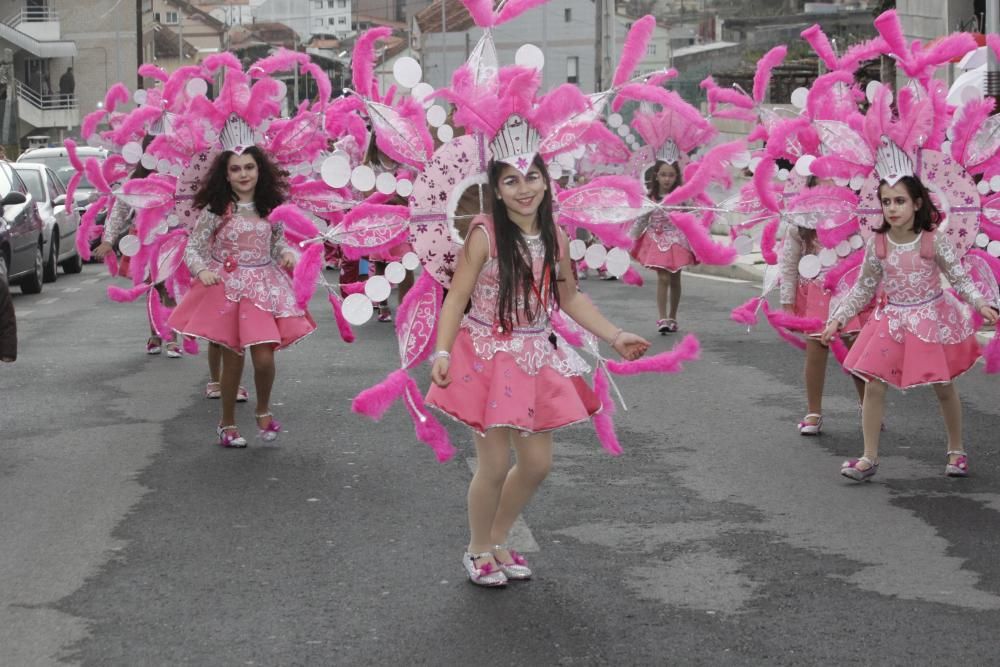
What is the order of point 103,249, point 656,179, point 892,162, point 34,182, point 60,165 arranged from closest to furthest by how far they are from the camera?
point 892,162 → point 103,249 → point 656,179 → point 34,182 → point 60,165

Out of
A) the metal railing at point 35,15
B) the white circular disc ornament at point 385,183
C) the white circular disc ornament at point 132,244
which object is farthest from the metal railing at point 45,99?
the white circular disc ornament at point 385,183

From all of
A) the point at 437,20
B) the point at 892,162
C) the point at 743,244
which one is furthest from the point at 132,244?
the point at 437,20

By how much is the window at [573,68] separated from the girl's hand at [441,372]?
8208 cm

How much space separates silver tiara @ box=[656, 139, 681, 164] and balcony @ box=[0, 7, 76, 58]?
184 feet

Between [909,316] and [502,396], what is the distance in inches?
111

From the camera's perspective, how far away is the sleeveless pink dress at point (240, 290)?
8.69 m

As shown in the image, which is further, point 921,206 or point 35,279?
point 35,279

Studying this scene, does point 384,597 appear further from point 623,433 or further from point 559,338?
point 623,433

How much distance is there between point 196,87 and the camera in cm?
910

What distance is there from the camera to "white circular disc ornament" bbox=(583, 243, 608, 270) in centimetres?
621

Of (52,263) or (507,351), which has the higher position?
(507,351)

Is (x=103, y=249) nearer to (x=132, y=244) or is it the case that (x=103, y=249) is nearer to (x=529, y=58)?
(x=132, y=244)

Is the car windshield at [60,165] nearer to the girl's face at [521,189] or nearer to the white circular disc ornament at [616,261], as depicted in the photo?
the white circular disc ornament at [616,261]

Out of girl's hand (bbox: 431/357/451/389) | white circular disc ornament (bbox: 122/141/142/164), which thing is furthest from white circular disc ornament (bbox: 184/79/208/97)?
girl's hand (bbox: 431/357/451/389)
